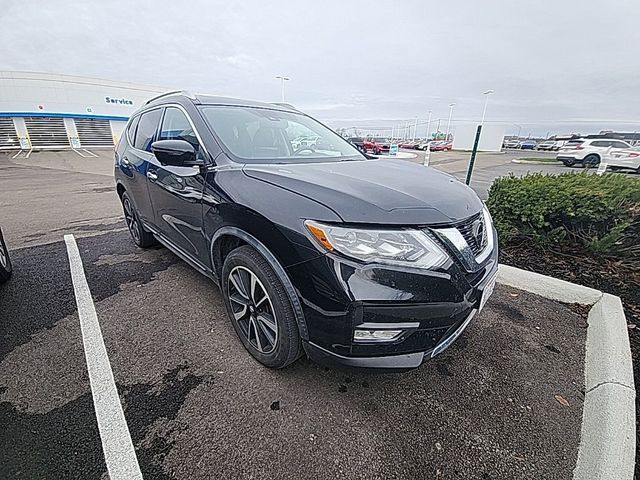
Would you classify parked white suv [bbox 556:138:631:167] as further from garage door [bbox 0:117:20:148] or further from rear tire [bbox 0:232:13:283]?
garage door [bbox 0:117:20:148]

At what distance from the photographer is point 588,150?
18250 mm

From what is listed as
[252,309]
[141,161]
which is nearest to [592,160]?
[141,161]

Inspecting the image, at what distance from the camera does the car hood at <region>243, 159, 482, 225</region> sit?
1.64 meters

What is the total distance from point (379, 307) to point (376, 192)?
2.09 feet

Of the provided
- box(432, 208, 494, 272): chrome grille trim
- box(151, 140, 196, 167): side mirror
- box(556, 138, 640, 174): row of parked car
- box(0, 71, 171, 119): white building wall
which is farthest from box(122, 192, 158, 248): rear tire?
box(0, 71, 171, 119): white building wall

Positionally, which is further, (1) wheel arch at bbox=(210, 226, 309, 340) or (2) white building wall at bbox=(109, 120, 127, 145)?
(2) white building wall at bbox=(109, 120, 127, 145)

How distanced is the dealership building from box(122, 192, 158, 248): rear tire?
3087cm

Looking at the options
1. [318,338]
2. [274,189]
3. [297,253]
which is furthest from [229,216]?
[318,338]

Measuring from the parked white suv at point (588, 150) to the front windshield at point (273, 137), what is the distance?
20001 mm

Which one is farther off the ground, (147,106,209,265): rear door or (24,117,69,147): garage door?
(147,106,209,265): rear door

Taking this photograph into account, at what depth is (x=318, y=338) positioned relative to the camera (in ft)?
5.62

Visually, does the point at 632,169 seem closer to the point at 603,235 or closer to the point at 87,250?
the point at 603,235

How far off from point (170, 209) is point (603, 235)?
14.6ft

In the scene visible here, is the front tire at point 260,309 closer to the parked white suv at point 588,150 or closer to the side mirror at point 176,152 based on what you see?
the side mirror at point 176,152
